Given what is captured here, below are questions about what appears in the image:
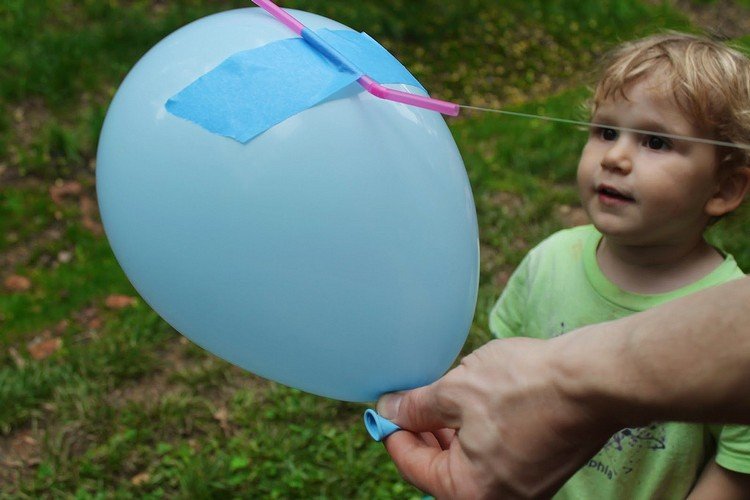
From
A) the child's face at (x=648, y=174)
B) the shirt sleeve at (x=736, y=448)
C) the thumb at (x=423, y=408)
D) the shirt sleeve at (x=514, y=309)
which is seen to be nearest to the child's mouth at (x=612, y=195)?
the child's face at (x=648, y=174)

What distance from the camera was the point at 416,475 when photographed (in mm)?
1350

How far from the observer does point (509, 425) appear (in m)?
1.19

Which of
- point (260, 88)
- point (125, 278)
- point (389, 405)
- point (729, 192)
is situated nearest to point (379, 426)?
point (389, 405)

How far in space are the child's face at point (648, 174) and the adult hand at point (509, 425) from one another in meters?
0.49

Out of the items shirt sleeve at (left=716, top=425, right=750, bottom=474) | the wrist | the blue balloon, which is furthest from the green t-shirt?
the wrist

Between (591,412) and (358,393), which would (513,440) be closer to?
(591,412)

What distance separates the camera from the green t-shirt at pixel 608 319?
66.0 inches

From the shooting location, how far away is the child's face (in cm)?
164

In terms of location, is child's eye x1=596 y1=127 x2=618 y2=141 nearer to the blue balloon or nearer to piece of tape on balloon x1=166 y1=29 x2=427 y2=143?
the blue balloon

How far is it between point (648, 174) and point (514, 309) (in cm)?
45

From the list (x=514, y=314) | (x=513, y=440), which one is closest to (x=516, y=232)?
(x=514, y=314)

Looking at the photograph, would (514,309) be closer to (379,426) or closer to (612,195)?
(612,195)

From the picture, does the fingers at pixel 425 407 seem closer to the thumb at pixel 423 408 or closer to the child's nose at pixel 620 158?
the thumb at pixel 423 408

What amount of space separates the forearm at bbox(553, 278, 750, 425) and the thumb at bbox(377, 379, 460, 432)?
212 mm
